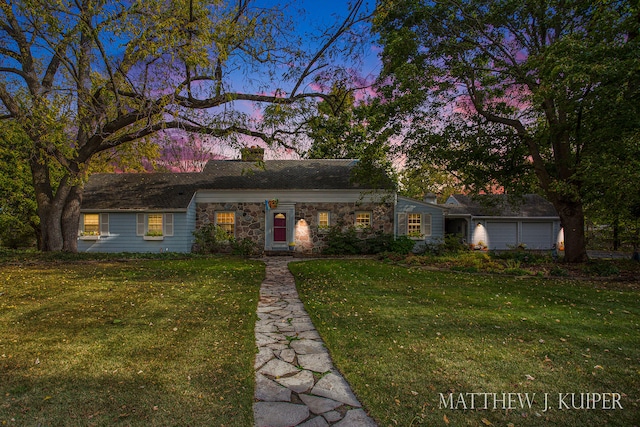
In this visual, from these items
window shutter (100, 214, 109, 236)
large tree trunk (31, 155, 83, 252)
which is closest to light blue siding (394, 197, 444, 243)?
large tree trunk (31, 155, 83, 252)

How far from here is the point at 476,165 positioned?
45.5 ft

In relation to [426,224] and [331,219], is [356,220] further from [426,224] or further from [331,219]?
[426,224]

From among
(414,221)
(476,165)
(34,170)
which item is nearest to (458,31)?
(476,165)

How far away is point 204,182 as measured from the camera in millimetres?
17750

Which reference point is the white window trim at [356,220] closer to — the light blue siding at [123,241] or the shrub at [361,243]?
the shrub at [361,243]

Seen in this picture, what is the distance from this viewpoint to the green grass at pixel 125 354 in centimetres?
278

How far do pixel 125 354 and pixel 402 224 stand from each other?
1486 centimetres

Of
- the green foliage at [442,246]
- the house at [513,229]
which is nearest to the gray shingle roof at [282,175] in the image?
the green foliage at [442,246]

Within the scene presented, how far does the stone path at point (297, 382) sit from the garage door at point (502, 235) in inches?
763

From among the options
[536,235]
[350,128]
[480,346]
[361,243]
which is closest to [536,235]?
[536,235]

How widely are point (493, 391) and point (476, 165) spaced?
12263 mm

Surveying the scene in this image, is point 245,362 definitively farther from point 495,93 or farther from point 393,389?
point 495,93

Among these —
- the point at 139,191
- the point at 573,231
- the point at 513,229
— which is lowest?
the point at 513,229

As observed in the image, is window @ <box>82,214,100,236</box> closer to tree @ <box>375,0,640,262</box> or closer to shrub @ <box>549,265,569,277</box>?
tree @ <box>375,0,640,262</box>
